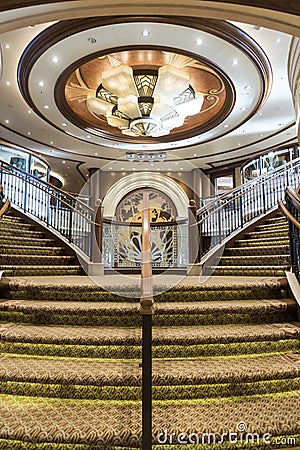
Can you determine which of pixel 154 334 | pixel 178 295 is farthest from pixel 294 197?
pixel 154 334

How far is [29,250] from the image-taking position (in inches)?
221

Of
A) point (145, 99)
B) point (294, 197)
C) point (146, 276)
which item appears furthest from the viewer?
point (145, 99)

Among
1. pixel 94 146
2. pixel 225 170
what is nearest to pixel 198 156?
pixel 225 170

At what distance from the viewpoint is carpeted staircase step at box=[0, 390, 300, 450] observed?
1.79 m

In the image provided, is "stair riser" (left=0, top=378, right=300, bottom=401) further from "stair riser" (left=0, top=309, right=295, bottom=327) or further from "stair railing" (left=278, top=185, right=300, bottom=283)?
"stair railing" (left=278, top=185, right=300, bottom=283)

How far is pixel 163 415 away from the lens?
6.53 ft

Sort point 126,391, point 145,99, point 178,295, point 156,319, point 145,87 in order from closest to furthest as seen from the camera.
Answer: point 126,391 < point 156,319 < point 178,295 < point 145,87 < point 145,99

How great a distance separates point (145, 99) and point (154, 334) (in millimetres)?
6481

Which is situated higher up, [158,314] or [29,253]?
[29,253]

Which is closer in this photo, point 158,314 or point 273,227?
point 158,314

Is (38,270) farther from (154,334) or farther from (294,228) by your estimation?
(294,228)

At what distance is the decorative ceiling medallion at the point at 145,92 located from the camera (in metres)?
6.45

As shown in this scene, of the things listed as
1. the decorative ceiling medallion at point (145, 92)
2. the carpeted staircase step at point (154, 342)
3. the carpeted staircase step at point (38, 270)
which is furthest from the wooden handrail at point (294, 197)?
the decorative ceiling medallion at point (145, 92)

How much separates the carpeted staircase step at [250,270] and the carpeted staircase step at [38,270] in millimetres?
2444
